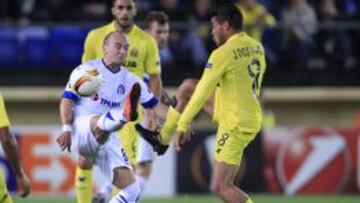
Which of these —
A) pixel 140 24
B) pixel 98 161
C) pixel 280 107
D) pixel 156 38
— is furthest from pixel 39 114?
pixel 98 161

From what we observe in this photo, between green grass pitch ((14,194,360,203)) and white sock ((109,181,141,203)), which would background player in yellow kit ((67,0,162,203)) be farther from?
green grass pitch ((14,194,360,203))

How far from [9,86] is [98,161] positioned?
352 inches

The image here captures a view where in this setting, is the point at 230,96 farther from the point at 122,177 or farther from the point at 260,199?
the point at 260,199

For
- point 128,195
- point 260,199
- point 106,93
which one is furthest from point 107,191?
point 260,199

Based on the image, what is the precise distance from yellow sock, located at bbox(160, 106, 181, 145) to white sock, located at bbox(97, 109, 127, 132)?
81.6 inches

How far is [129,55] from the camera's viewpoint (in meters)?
13.3

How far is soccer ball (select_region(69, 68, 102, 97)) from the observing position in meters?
11.3

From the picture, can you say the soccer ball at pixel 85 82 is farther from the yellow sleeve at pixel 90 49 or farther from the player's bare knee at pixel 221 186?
the yellow sleeve at pixel 90 49

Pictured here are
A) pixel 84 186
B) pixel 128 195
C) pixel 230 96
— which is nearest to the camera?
pixel 128 195

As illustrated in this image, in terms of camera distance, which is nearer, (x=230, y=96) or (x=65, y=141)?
(x=65, y=141)

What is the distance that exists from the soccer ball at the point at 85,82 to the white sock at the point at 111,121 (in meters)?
0.34

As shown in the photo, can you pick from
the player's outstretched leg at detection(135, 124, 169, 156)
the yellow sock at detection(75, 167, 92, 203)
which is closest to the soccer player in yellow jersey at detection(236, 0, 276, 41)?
the player's outstretched leg at detection(135, 124, 169, 156)

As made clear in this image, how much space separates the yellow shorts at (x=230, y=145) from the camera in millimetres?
11602

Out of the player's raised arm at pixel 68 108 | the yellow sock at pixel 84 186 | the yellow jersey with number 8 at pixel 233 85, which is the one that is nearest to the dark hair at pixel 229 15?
the yellow jersey with number 8 at pixel 233 85
